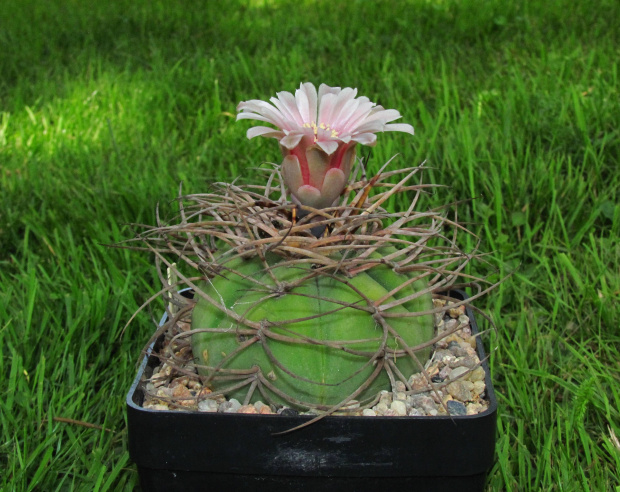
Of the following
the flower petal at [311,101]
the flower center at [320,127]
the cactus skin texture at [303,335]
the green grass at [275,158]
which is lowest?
the green grass at [275,158]

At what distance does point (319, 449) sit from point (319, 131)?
0.47m

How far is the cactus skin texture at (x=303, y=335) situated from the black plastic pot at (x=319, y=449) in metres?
0.06

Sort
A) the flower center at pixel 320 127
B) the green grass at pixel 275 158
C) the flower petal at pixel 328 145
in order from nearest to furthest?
1. the flower petal at pixel 328 145
2. the flower center at pixel 320 127
3. the green grass at pixel 275 158

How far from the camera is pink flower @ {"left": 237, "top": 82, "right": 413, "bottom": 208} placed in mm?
1123

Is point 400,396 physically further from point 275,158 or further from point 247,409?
point 275,158

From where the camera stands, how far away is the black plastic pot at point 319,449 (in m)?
1.10

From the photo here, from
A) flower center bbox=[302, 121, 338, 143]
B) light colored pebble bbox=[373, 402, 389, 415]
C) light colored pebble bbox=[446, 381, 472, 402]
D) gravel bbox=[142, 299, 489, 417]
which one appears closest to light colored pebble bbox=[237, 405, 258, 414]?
gravel bbox=[142, 299, 489, 417]

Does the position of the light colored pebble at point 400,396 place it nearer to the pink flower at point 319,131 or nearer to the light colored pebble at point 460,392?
the light colored pebble at point 460,392

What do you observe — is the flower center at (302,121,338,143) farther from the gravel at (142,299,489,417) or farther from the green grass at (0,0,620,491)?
the green grass at (0,0,620,491)

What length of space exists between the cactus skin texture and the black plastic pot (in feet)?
0.19

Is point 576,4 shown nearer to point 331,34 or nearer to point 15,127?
point 331,34

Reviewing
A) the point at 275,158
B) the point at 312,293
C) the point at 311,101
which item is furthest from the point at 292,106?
the point at 275,158

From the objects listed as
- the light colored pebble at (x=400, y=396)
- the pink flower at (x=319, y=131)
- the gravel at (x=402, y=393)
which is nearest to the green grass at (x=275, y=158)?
the gravel at (x=402, y=393)

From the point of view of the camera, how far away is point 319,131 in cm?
115
